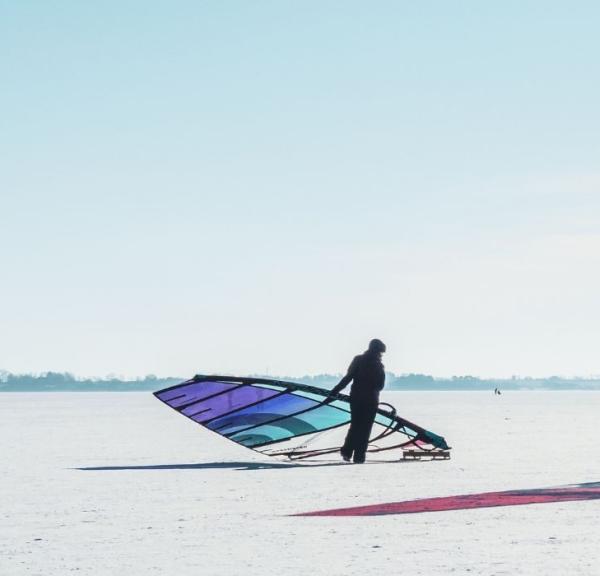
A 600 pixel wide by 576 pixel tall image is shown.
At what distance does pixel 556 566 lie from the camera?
7.93m

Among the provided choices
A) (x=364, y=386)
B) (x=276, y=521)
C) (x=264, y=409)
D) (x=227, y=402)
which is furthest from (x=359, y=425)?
(x=276, y=521)

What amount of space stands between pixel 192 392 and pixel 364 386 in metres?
3.22

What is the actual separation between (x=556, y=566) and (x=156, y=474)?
9.56m

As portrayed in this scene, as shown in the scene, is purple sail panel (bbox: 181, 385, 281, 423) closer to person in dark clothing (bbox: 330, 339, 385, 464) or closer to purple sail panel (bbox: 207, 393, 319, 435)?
purple sail panel (bbox: 207, 393, 319, 435)

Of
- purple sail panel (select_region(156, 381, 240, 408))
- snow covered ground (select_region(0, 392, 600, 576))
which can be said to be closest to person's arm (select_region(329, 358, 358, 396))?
snow covered ground (select_region(0, 392, 600, 576))

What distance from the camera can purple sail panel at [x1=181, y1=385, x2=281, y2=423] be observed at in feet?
64.3

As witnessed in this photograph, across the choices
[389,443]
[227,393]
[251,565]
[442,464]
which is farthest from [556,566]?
[389,443]

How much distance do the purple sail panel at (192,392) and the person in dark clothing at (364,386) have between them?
2060mm

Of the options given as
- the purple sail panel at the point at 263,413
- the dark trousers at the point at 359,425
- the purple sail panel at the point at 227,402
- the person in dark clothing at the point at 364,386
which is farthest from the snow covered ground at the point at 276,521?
the purple sail panel at the point at 227,402

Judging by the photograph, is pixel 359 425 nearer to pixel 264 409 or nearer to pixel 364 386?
pixel 364 386

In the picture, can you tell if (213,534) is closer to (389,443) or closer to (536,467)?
(536,467)

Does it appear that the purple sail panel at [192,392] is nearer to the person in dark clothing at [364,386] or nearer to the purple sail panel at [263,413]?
the purple sail panel at [263,413]

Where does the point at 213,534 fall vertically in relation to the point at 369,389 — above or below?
below

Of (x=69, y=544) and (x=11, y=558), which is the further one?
(x=69, y=544)
